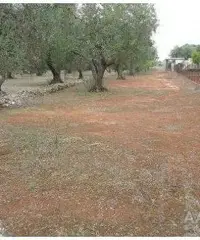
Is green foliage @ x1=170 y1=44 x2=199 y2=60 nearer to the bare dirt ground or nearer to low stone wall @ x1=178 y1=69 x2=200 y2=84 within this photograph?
low stone wall @ x1=178 y1=69 x2=200 y2=84

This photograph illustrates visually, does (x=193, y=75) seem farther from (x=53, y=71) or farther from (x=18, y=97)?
(x=18, y=97)

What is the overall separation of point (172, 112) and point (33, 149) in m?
8.36

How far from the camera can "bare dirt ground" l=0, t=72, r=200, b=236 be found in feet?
19.6

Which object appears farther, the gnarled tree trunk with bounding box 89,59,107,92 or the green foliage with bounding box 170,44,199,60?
the green foliage with bounding box 170,44,199,60

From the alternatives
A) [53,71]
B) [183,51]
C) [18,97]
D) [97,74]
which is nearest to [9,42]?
[18,97]

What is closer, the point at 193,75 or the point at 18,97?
the point at 18,97

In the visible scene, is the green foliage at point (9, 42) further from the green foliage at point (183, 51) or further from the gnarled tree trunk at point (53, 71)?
the green foliage at point (183, 51)

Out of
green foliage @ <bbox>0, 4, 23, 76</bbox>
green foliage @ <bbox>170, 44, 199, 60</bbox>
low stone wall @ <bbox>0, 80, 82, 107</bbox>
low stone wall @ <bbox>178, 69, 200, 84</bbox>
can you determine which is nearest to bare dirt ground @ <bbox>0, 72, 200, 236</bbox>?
green foliage @ <bbox>0, 4, 23, 76</bbox>

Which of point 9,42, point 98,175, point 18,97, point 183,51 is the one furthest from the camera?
point 183,51

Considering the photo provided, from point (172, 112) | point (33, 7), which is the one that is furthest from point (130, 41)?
point (33, 7)

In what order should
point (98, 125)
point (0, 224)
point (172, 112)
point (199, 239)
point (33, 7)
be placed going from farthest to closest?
point (172, 112) < point (33, 7) < point (98, 125) < point (0, 224) < point (199, 239)

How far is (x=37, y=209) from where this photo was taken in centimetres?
648

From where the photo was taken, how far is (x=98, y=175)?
8164 mm

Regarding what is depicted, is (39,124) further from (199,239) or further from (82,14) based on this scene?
(82,14)
